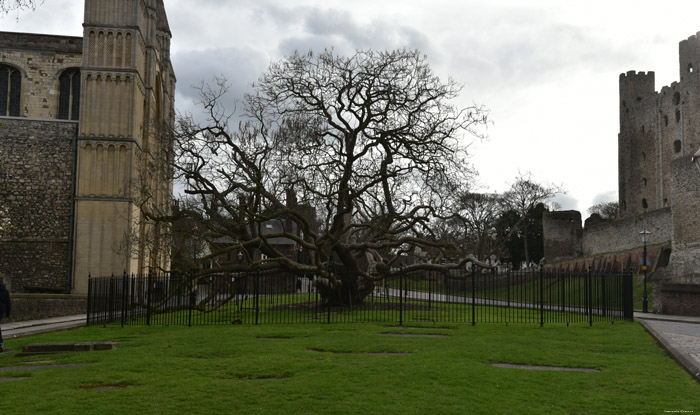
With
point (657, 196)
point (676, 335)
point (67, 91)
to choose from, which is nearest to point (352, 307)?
point (676, 335)

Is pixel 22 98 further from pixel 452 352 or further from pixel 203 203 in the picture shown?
pixel 452 352

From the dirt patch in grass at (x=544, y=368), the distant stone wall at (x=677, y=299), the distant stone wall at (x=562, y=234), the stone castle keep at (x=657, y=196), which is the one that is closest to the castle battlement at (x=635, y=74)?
the stone castle keep at (x=657, y=196)

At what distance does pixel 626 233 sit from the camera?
144ft

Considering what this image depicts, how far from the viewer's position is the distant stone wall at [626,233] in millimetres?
38750

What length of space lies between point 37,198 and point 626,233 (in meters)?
36.0

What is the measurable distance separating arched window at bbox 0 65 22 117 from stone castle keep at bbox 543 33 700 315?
32510 millimetres

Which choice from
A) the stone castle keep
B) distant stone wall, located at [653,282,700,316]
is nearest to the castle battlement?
the stone castle keep

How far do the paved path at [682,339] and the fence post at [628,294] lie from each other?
2.78 feet

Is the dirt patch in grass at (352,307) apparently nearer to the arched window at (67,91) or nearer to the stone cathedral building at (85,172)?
the stone cathedral building at (85,172)

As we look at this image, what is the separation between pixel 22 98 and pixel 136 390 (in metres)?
32.4

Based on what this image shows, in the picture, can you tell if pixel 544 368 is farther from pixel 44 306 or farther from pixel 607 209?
pixel 607 209

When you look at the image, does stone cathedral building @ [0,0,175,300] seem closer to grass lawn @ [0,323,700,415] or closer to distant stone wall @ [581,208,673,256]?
grass lawn @ [0,323,700,415]

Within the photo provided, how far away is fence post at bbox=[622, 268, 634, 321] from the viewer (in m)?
18.2

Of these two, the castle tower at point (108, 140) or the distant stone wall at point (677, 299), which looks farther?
the castle tower at point (108, 140)
